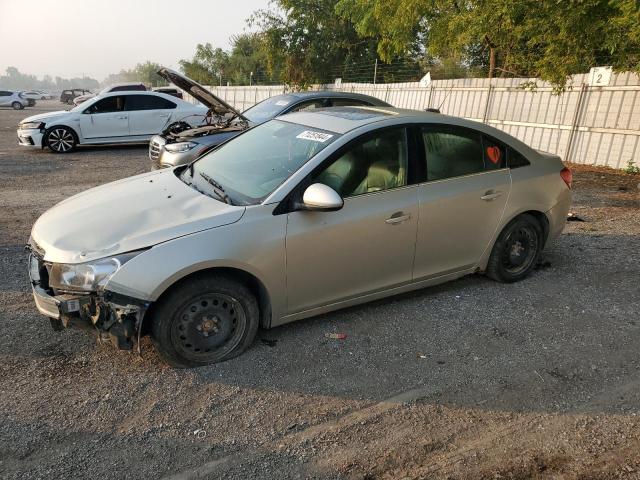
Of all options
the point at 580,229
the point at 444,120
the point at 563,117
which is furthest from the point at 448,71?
the point at 444,120

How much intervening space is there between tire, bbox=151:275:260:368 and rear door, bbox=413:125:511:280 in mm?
1488

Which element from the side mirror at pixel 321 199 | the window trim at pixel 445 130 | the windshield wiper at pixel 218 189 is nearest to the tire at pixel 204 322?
the windshield wiper at pixel 218 189

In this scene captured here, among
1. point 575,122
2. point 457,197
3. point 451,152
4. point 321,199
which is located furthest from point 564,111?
point 321,199

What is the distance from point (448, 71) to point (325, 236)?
24.5 meters

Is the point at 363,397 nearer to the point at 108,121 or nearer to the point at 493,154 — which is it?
the point at 493,154

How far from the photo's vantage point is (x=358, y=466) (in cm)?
257

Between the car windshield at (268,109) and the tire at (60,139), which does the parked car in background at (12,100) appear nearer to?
the tire at (60,139)

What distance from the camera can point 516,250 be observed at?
4836mm

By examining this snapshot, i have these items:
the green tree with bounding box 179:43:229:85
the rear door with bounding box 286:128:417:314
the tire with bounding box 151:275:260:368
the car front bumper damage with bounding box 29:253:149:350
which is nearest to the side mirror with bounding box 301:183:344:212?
the rear door with bounding box 286:128:417:314

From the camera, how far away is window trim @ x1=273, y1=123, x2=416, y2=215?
3.44 meters

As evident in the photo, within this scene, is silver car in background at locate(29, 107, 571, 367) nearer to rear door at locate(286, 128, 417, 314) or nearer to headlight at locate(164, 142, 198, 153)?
rear door at locate(286, 128, 417, 314)

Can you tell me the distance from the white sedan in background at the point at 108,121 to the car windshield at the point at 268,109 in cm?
468

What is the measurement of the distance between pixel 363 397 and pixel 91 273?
1.82 m

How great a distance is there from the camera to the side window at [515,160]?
15.0ft
